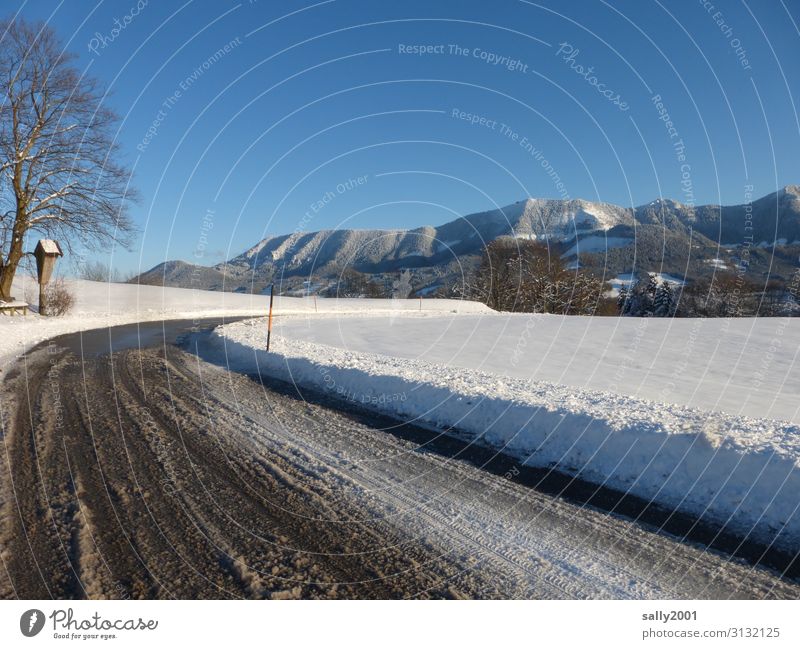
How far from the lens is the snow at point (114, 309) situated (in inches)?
717

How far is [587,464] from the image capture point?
19.1 feet

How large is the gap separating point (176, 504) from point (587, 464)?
4.58 meters

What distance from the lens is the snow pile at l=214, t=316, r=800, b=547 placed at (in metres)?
4.70

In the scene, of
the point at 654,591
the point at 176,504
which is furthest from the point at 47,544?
the point at 654,591

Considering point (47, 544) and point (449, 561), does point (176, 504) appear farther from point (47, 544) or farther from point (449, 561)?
point (449, 561)

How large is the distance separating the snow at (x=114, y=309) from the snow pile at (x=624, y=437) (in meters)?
10.3
